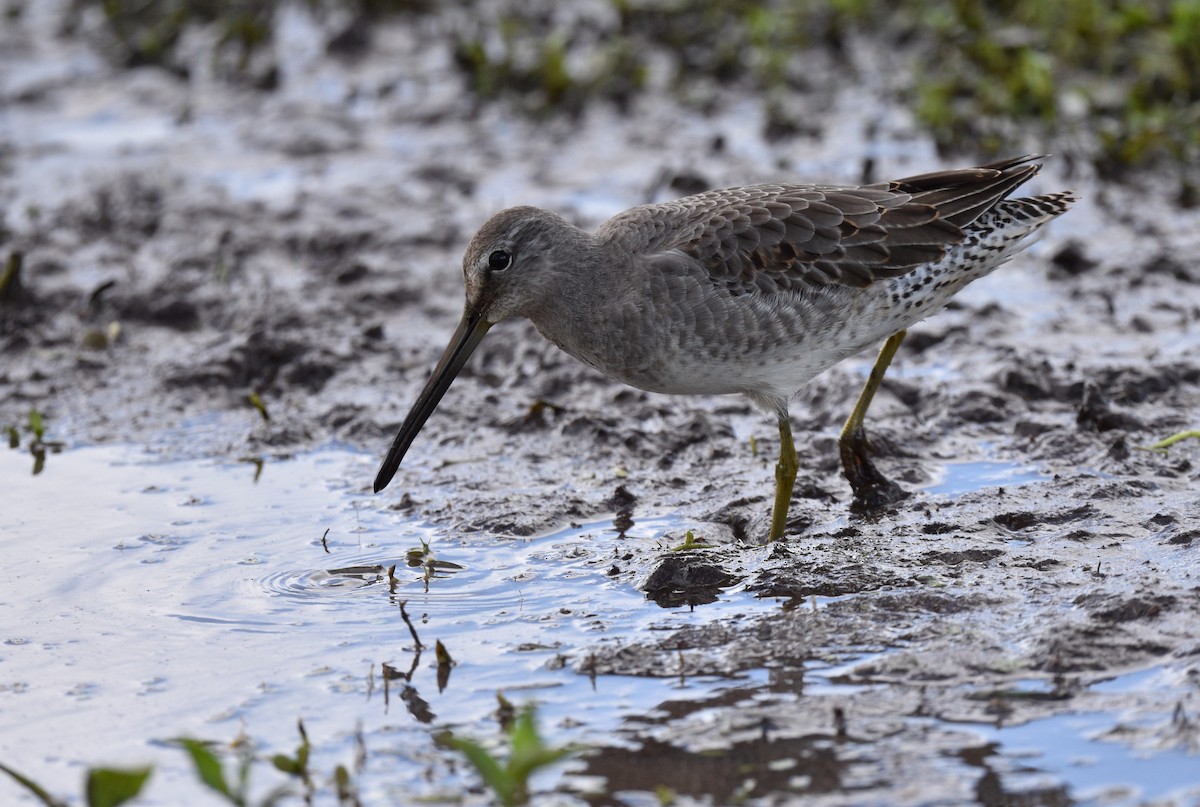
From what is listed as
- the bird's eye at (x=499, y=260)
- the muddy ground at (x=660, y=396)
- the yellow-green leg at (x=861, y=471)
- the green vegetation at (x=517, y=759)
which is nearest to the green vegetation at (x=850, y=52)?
the muddy ground at (x=660, y=396)

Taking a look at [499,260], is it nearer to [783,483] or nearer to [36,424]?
[783,483]

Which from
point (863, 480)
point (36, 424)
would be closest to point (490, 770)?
point (863, 480)

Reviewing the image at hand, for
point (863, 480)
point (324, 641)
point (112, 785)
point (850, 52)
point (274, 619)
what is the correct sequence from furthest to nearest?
point (850, 52)
point (863, 480)
point (274, 619)
point (324, 641)
point (112, 785)

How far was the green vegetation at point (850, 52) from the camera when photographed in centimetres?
880

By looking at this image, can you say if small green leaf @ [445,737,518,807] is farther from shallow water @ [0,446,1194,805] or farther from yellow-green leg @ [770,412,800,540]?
yellow-green leg @ [770,412,800,540]

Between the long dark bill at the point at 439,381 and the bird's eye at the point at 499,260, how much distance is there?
0.63 ft

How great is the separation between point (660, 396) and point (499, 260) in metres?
1.60

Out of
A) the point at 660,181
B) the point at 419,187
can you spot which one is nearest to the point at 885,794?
the point at 660,181

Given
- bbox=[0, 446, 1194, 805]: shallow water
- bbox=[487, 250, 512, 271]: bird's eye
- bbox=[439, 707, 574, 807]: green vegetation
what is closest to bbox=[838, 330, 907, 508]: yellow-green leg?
bbox=[0, 446, 1194, 805]: shallow water

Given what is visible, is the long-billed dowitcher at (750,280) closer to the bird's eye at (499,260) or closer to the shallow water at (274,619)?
the bird's eye at (499,260)

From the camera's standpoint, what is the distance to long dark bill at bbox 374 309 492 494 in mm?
5516

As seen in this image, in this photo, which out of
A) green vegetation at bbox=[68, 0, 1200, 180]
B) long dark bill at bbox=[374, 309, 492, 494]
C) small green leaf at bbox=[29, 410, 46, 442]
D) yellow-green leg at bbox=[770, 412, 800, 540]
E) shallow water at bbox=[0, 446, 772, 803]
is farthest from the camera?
green vegetation at bbox=[68, 0, 1200, 180]

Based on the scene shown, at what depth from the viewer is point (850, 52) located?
10.8 metres

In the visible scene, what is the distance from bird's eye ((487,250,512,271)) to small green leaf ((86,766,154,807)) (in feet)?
8.22
